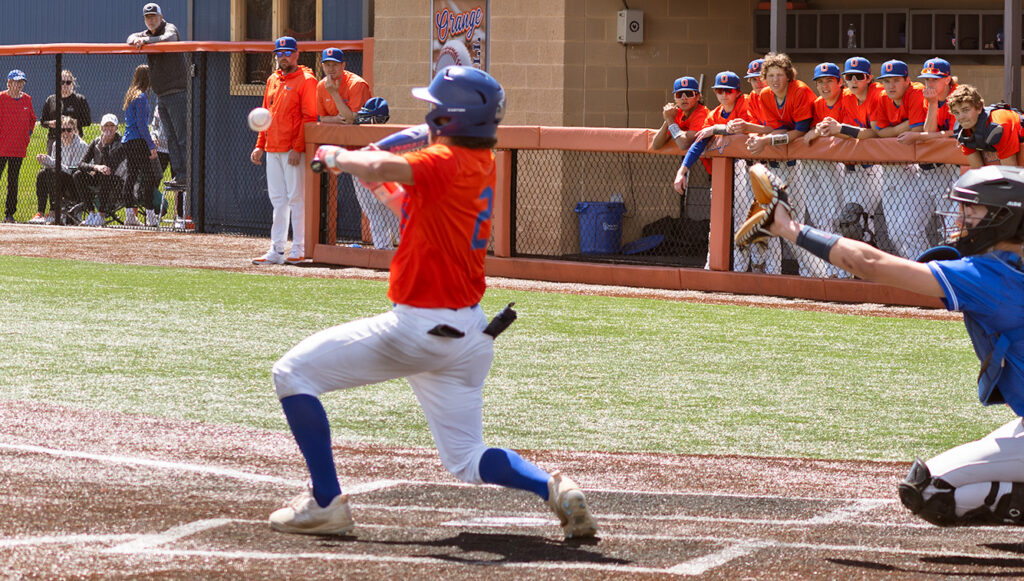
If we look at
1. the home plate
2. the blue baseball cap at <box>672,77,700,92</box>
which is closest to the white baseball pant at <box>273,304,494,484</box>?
the home plate

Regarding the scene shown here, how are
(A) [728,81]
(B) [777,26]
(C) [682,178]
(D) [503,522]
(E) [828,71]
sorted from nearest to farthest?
(D) [503,522], (E) [828,71], (C) [682,178], (A) [728,81], (B) [777,26]

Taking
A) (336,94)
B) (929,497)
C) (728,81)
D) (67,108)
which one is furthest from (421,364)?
(67,108)

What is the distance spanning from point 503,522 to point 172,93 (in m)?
14.2

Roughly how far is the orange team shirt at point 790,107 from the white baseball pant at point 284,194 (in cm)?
489

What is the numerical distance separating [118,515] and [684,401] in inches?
146

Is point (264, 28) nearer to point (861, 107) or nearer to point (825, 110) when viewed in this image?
point (825, 110)

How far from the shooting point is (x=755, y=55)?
16.8m

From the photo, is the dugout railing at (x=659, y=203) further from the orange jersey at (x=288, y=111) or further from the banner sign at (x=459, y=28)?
the banner sign at (x=459, y=28)

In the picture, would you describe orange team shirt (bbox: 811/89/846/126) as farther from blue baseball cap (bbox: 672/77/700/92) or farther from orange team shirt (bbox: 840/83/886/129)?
blue baseball cap (bbox: 672/77/700/92)

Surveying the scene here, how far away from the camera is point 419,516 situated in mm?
5398

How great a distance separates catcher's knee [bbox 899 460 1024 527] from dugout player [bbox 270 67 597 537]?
3.61 ft

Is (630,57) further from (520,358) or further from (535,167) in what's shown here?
(520,358)

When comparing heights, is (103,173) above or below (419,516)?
above

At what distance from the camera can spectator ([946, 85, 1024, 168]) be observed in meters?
10.9
